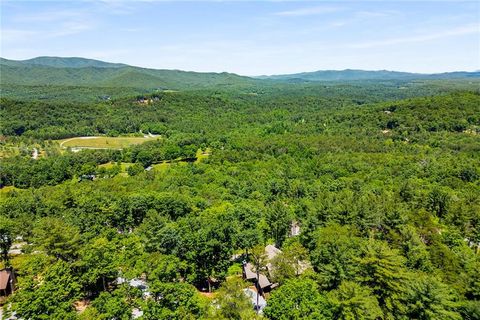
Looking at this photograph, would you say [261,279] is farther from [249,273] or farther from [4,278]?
[4,278]

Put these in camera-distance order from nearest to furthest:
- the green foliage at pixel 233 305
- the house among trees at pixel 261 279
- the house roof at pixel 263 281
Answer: the green foliage at pixel 233 305, the house among trees at pixel 261 279, the house roof at pixel 263 281

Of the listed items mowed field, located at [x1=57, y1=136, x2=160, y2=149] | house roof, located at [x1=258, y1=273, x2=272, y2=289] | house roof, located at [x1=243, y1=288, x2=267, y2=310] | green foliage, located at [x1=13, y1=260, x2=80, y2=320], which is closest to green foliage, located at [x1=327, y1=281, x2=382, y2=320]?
house roof, located at [x1=243, y1=288, x2=267, y2=310]

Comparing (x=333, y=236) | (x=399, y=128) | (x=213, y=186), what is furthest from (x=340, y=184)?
(x=399, y=128)

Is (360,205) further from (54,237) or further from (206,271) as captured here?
(54,237)

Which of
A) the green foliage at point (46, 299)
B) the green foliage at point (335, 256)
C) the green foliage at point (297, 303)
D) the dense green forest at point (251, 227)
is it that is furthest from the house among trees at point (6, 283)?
the green foliage at point (335, 256)

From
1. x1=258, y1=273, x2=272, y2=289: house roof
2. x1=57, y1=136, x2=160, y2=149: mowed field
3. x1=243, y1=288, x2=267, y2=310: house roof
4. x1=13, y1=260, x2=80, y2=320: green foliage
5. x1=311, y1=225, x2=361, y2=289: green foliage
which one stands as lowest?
x1=57, y1=136, x2=160, y2=149: mowed field

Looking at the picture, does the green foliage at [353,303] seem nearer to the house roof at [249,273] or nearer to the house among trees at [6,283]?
the house roof at [249,273]

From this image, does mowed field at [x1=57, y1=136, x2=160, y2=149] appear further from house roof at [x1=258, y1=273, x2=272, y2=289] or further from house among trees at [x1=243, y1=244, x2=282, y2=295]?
house roof at [x1=258, y1=273, x2=272, y2=289]
